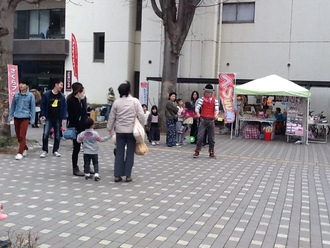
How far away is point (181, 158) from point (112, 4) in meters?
13.4

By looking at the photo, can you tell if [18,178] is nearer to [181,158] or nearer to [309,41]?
[181,158]

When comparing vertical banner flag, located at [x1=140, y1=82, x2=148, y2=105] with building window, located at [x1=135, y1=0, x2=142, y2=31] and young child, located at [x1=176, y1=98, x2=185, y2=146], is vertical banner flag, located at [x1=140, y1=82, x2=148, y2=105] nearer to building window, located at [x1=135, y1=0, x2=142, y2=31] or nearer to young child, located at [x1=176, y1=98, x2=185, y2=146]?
building window, located at [x1=135, y1=0, x2=142, y2=31]

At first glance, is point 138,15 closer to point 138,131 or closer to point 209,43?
point 209,43

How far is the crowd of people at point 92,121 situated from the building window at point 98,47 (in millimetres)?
9548

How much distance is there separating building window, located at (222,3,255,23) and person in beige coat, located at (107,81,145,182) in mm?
13935

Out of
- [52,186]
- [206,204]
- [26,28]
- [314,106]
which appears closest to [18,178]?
[52,186]

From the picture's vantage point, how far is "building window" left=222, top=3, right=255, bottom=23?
1956 centimetres

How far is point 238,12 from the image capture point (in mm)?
19859

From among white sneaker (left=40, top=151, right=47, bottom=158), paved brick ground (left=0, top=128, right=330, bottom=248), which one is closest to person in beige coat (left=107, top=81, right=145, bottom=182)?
paved brick ground (left=0, top=128, right=330, bottom=248)

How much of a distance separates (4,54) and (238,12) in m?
12.7

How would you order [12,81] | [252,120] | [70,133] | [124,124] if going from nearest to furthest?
[124,124] → [70,133] → [12,81] → [252,120]

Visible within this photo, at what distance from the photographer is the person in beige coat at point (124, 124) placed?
7.15 m

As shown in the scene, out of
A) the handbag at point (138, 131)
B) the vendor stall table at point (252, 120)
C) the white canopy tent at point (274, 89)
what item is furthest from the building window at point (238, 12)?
the handbag at point (138, 131)

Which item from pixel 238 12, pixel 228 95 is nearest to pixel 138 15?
pixel 238 12
